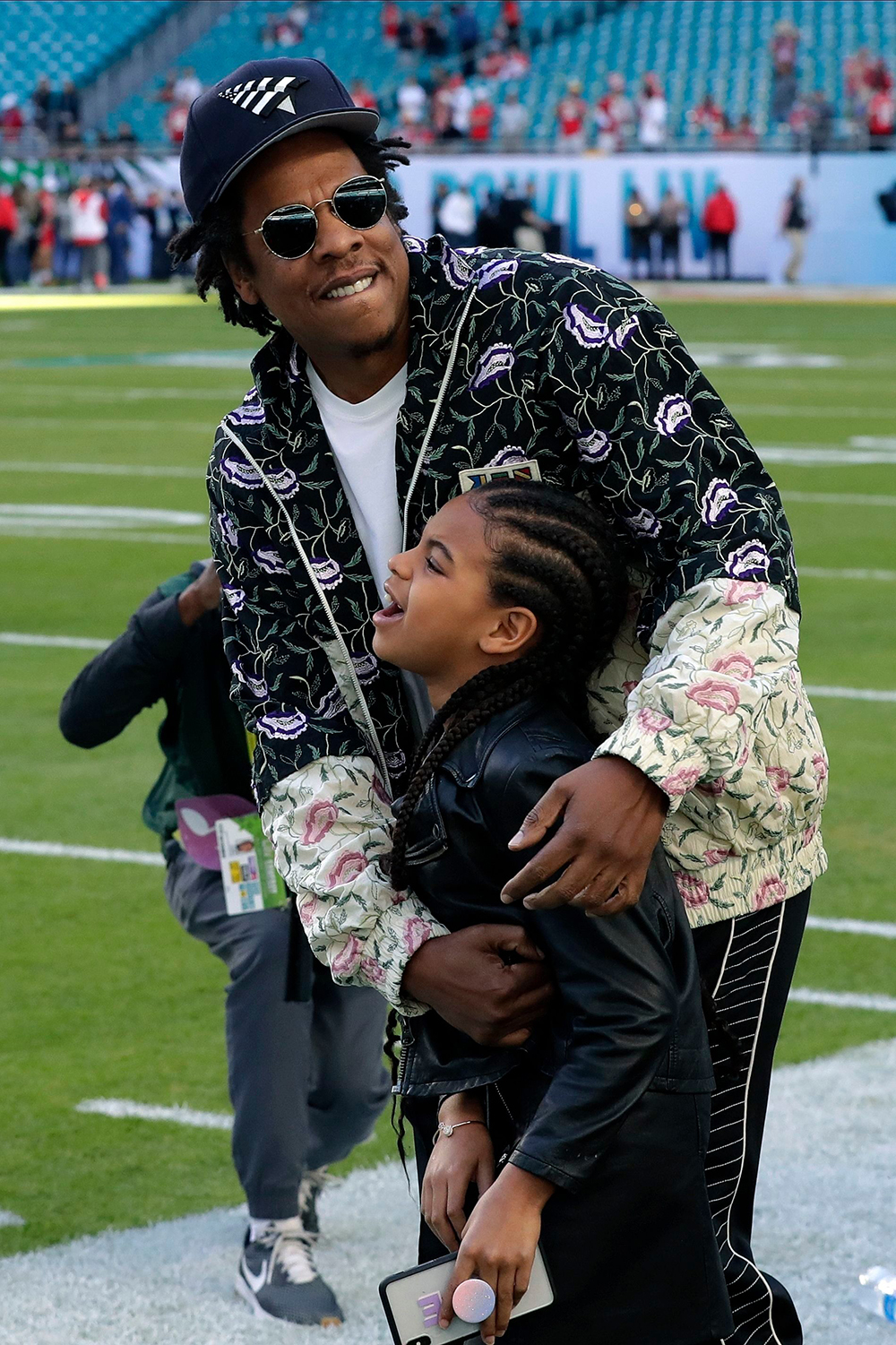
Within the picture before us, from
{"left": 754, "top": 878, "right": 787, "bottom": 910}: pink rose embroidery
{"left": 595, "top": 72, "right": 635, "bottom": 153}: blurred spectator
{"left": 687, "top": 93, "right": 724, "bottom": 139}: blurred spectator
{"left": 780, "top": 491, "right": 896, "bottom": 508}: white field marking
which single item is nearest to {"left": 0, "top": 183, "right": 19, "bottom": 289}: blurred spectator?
{"left": 595, "top": 72, "right": 635, "bottom": 153}: blurred spectator

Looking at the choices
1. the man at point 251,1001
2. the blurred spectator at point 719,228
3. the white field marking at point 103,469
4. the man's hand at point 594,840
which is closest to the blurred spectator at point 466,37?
the blurred spectator at point 719,228

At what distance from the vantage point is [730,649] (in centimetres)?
239

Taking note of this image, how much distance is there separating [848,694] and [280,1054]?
511 centimetres

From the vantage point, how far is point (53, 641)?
973cm

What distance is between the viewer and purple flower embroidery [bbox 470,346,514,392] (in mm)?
2621

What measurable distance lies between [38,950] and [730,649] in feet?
12.6

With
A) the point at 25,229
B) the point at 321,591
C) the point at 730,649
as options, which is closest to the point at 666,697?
the point at 730,649

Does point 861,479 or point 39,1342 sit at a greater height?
point 39,1342

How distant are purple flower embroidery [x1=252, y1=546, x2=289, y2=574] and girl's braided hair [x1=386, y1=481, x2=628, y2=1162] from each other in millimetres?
332

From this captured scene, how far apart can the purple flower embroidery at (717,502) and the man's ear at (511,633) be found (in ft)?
0.83

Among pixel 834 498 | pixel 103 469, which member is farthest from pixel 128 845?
pixel 103 469

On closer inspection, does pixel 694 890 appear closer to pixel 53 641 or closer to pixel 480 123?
pixel 53 641

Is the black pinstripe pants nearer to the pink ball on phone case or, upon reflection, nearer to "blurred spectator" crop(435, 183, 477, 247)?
the pink ball on phone case

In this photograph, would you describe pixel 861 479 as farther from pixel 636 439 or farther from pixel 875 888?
pixel 636 439
